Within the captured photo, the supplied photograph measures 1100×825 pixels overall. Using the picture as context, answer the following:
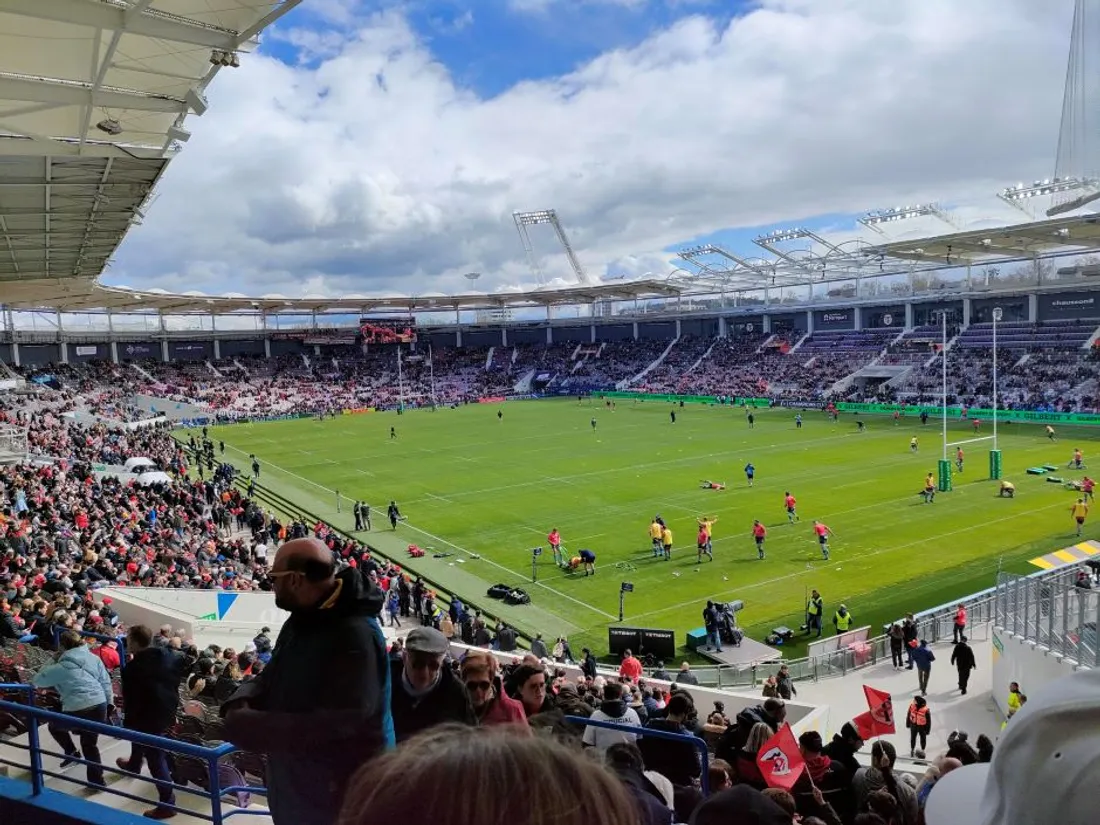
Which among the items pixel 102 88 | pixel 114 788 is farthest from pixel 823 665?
pixel 102 88

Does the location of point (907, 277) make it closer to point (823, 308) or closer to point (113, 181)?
point (823, 308)

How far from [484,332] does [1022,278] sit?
61.6 metres

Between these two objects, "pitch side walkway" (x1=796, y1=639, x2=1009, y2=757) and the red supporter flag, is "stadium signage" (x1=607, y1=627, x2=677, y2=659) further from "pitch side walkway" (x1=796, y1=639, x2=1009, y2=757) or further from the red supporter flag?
the red supporter flag

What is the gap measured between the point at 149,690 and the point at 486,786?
18.0 ft

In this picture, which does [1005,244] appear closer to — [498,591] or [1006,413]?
[1006,413]

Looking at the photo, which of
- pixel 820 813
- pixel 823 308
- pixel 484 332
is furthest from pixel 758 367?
pixel 820 813

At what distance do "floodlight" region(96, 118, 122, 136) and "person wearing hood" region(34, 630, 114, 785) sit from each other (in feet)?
37.6

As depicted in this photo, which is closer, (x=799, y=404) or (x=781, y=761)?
(x=781, y=761)

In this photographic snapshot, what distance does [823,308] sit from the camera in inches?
3366

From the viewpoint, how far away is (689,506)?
102 ft

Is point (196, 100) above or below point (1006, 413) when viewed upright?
above

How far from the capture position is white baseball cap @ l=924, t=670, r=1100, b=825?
1.37m

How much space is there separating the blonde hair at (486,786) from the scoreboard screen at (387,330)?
93953mm

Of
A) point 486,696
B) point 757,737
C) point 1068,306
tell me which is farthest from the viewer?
point 1068,306
